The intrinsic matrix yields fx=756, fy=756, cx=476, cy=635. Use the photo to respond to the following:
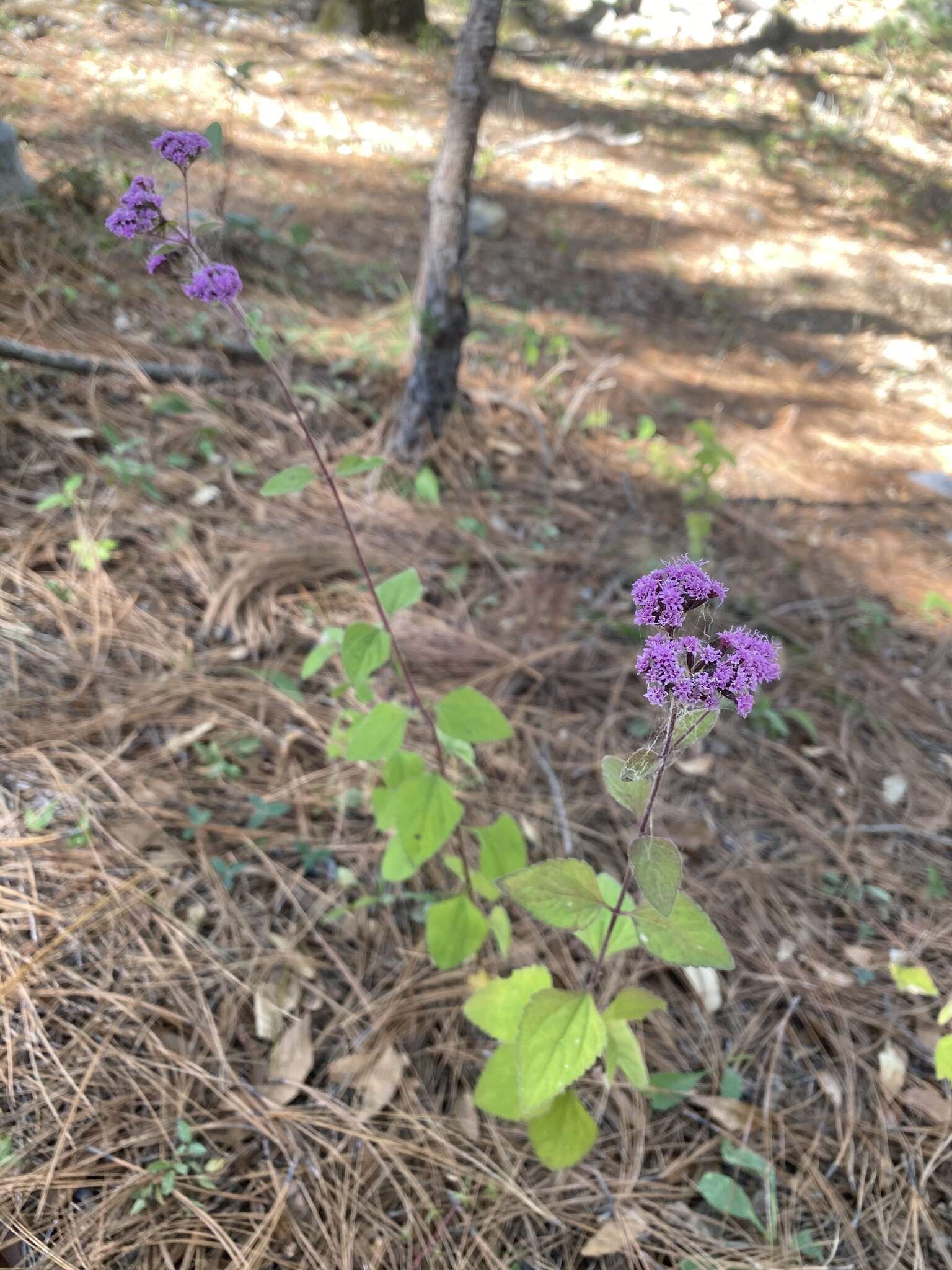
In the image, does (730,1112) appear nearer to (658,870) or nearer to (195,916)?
(658,870)

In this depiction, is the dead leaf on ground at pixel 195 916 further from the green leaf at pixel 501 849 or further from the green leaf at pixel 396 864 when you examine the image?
the green leaf at pixel 501 849

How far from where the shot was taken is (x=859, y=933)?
200cm

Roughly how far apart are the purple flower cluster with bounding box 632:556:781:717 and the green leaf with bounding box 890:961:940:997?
3.95 ft

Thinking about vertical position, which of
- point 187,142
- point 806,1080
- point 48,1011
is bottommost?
point 806,1080

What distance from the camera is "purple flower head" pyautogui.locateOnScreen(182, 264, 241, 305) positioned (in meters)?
1.23

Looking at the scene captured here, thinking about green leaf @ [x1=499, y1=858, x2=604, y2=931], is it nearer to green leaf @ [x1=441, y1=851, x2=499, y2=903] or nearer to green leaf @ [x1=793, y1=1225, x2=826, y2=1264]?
green leaf @ [x1=441, y1=851, x2=499, y2=903]

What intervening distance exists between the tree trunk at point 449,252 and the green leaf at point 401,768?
199 cm

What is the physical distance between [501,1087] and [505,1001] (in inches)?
5.7

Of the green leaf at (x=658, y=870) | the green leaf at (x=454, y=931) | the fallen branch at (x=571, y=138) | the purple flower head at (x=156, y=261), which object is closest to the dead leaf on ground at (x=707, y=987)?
the green leaf at (x=454, y=931)

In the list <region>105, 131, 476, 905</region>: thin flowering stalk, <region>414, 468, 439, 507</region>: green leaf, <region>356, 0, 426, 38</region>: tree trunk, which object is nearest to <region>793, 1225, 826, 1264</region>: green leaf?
<region>105, 131, 476, 905</region>: thin flowering stalk

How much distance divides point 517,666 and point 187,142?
1.61 meters

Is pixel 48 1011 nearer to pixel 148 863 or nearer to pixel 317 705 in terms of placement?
pixel 148 863

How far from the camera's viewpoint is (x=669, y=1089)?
1619 mm

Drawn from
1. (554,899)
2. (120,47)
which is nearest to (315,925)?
(554,899)
